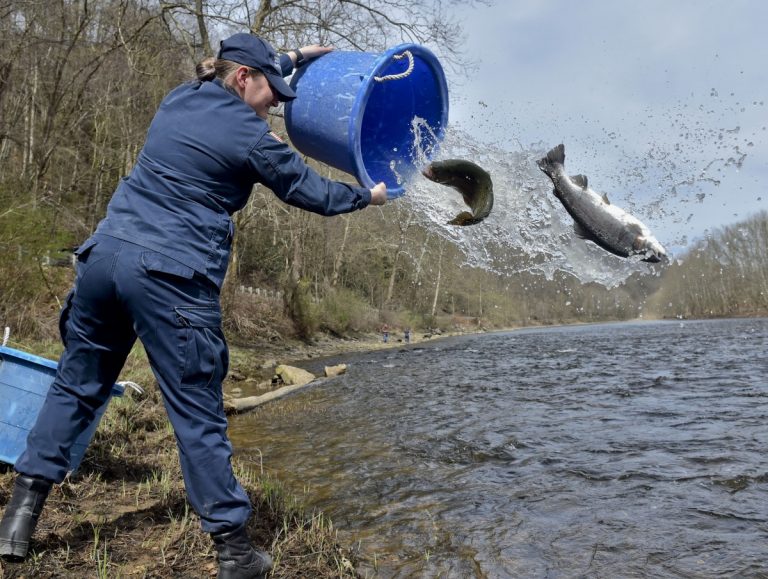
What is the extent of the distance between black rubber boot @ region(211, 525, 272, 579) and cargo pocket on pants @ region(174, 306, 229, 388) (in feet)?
1.78

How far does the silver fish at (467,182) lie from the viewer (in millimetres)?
3941

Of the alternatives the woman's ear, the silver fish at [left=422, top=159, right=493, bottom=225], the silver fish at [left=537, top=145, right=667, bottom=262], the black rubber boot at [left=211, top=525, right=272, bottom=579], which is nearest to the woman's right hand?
the woman's ear

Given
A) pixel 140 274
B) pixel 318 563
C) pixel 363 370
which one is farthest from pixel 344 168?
pixel 363 370

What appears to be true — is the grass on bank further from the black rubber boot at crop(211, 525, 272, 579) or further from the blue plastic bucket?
the blue plastic bucket

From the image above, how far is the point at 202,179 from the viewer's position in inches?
86.7

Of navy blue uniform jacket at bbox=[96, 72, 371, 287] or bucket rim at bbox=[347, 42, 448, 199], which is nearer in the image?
navy blue uniform jacket at bbox=[96, 72, 371, 287]

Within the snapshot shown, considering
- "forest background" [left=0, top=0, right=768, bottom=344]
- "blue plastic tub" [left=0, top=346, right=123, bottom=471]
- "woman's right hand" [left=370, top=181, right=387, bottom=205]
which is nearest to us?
"woman's right hand" [left=370, top=181, right=387, bottom=205]

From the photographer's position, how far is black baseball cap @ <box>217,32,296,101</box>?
7.58ft

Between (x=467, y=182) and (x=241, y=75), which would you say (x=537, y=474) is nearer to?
(x=467, y=182)

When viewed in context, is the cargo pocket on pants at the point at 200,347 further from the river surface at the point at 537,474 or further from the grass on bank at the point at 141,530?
the river surface at the point at 537,474

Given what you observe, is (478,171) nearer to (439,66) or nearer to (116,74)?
(439,66)

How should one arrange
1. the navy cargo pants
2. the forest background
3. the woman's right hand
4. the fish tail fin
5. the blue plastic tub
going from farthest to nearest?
the forest background < the fish tail fin < the blue plastic tub < the woman's right hand < the navy cargo pants

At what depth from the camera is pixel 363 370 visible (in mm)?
14148

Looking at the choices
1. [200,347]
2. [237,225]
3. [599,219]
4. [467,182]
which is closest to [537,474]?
[599,219]
